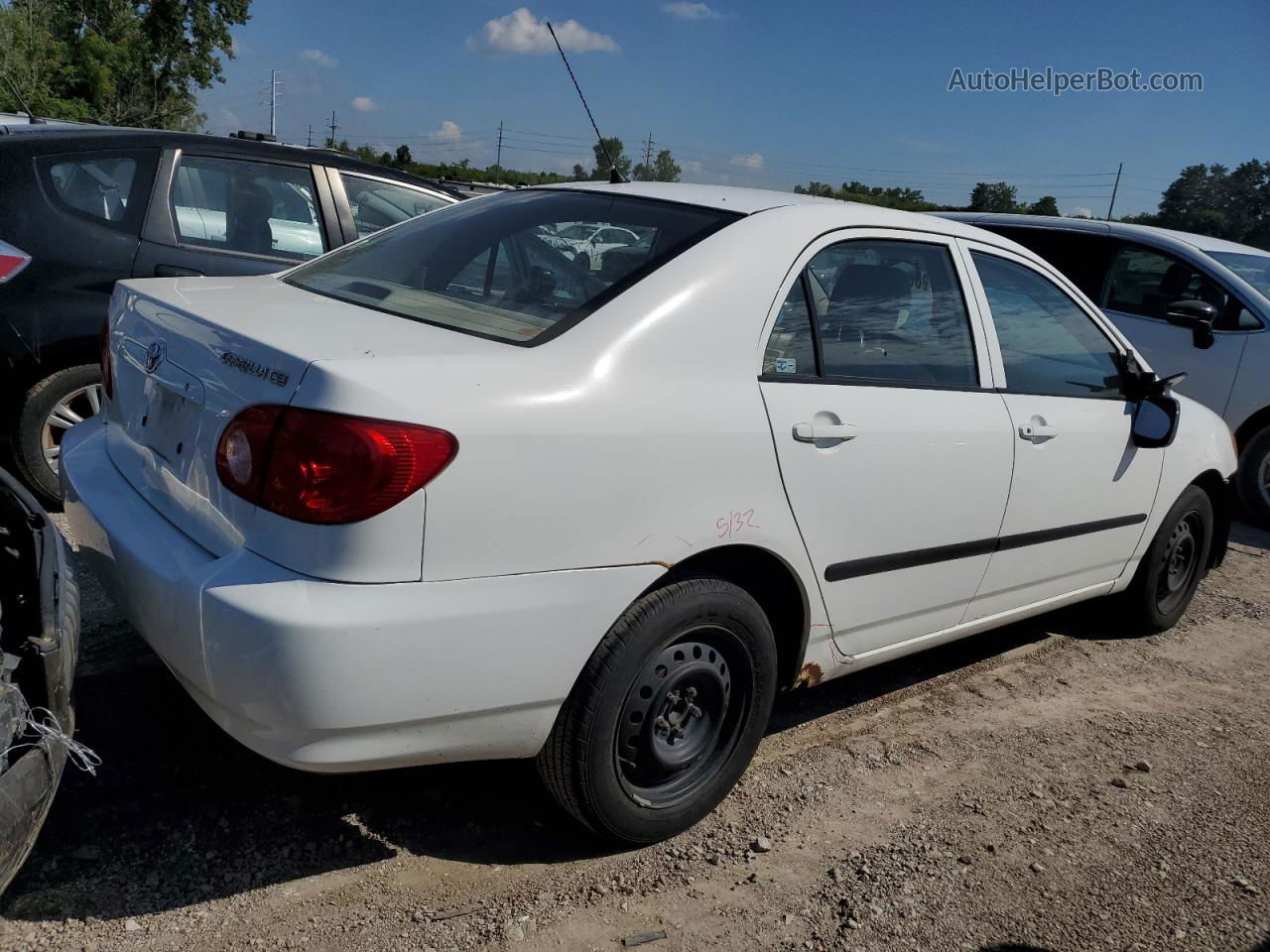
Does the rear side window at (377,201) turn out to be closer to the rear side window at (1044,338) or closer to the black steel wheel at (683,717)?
the rear side window at (1044,338)

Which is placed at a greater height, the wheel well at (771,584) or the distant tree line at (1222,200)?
the distant tree line at (1222,200)

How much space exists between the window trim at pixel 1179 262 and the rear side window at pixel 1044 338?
12.3 ft

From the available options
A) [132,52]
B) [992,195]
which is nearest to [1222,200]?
[992,195]

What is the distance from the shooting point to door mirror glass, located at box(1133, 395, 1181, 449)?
3.96 m

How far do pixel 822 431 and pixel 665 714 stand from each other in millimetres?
836

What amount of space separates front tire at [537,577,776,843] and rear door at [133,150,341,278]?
3185mm

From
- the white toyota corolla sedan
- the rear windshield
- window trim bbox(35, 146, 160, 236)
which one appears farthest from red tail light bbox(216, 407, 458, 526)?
window trim bbox(35, 146, 160, 236)

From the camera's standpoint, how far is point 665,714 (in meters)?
2.70

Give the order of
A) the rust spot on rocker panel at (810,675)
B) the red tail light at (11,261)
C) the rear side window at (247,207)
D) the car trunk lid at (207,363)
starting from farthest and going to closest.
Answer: the rear side window at (247,207) < the red tail light at (11,261) < the rust spot on rocker panel at (810,675) < the car trunk lid at (207,363)

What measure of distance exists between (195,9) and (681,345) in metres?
53.5

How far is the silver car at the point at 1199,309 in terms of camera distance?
7.01 m

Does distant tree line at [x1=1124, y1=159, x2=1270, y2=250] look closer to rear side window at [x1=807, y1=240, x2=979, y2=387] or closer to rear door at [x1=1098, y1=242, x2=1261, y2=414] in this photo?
rear door at [x1=1098, y1=242, x2=1261, y2=414]

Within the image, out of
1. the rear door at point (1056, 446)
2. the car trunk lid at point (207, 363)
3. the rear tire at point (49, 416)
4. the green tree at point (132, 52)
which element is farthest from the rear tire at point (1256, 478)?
the green tree at point (132, 52)

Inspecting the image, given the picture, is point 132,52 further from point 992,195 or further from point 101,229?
point 101,229
